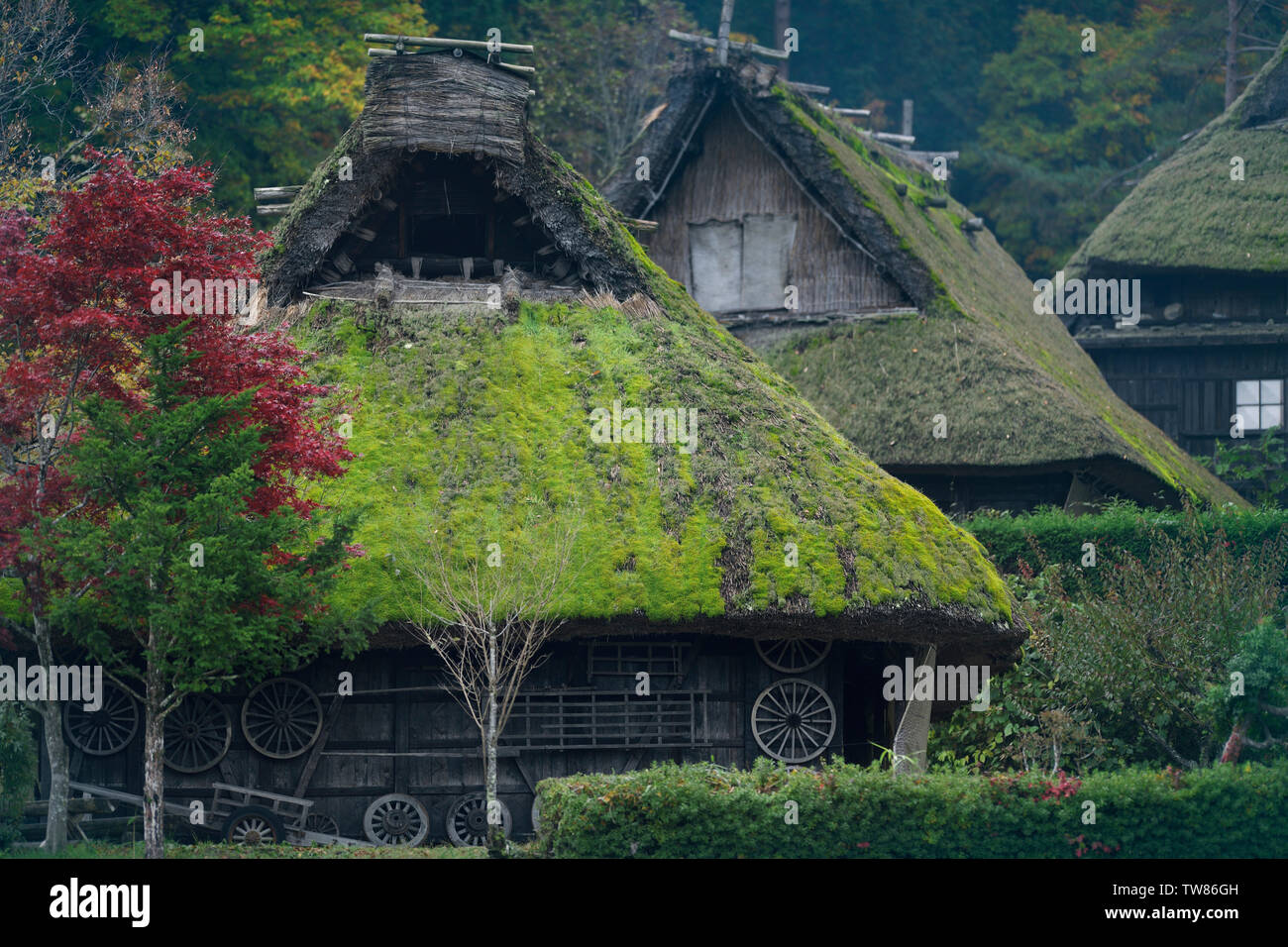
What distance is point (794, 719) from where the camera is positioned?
2100cm

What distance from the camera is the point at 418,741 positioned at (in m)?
20.5

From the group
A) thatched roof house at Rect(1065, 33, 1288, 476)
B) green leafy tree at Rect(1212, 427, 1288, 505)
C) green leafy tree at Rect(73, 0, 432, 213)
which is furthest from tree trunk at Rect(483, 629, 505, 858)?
thatched roof house at Rect(1065, 33, 1288, 476)

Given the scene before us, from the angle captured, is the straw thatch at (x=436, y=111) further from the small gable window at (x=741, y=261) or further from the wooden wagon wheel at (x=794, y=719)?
the small gable window at (x=741, y=261)

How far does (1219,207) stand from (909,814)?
76.0 ft

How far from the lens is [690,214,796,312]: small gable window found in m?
31.5

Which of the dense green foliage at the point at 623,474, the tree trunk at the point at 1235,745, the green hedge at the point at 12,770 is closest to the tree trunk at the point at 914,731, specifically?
the dense green foliage at the point at 623,474

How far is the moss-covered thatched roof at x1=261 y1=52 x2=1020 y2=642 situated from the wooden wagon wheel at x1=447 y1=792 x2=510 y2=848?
2.55 m

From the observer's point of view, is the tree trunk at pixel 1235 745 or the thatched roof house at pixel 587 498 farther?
the thatched roof house at pixel 587 498

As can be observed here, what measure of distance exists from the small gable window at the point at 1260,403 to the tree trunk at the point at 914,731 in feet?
57.2

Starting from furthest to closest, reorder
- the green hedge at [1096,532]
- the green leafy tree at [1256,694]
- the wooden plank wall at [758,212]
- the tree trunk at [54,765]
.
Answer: the wooden plank wall at [758,212]
the green hedge at [1096,532]
the green leafy tree at [1256,694]
the tree trunk at [54,765]

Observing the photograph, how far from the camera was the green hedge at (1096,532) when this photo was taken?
86.3ft

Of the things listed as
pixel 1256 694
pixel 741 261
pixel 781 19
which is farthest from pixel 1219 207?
pixel 1256 694

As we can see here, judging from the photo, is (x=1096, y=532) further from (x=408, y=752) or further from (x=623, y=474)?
(x=408, y=752)

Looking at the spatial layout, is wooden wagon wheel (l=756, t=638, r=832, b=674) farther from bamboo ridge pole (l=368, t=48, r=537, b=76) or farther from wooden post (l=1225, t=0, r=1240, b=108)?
wooden post (l=1225, t=0, r=1240, b=108)
